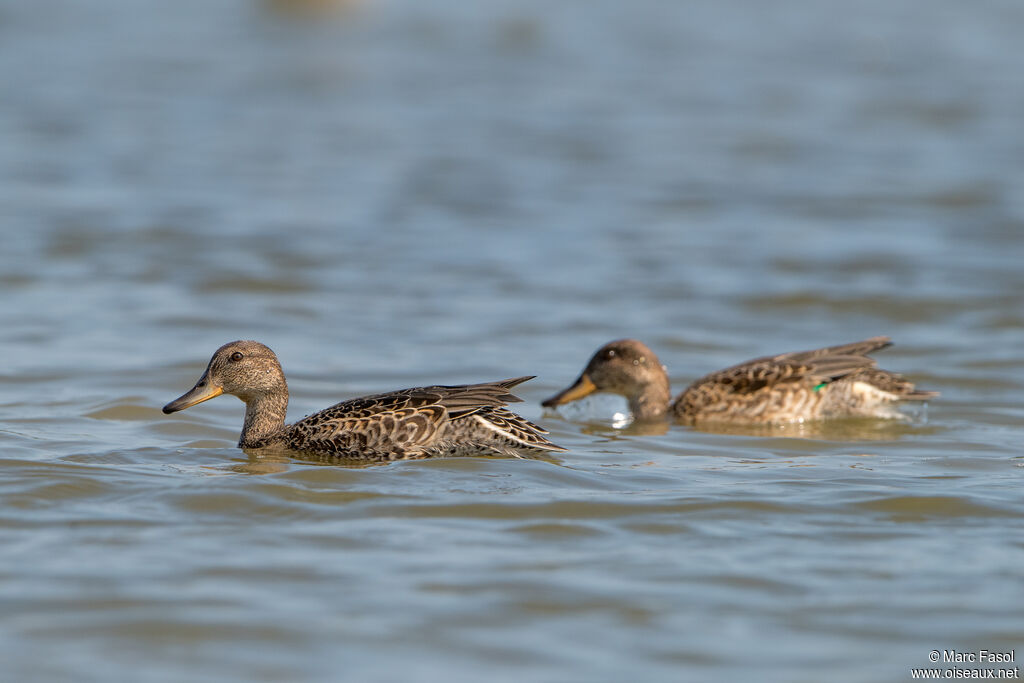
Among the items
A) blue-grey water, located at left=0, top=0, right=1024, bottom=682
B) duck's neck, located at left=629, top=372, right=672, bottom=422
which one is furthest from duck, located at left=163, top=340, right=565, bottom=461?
duck's neck, located at left=629, top=372, right=672, bottom=422

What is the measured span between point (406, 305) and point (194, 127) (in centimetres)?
1003

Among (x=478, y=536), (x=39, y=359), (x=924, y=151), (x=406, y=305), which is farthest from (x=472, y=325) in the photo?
(x=924, y=151)

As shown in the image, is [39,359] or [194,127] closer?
[39,359]

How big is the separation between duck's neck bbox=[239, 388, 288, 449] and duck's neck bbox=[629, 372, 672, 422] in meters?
2.43

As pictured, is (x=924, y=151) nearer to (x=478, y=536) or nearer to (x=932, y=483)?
(x=932, y=483)

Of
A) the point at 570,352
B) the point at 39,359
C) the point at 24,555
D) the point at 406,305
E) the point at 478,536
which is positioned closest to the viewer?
the point at 24,555

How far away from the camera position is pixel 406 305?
39.2ft

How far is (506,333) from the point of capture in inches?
439

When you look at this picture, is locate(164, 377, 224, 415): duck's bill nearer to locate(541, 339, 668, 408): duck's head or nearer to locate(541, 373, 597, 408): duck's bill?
locate(541, 373, 597, 408): duck's bill

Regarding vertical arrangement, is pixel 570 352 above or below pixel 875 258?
below

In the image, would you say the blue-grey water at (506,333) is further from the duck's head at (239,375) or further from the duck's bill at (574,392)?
the duck's head at (239,375)

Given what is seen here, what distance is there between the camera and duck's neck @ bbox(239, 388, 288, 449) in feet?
25.6

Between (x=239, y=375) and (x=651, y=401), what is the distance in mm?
2742

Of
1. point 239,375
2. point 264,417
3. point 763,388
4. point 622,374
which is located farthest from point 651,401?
point 239,375
